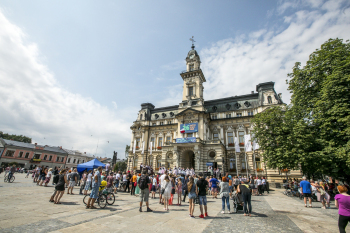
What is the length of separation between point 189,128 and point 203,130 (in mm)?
3007

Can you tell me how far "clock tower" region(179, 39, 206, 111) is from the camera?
125 feet

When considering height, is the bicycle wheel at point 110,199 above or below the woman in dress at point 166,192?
below

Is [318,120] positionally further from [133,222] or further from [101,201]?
[101,201]

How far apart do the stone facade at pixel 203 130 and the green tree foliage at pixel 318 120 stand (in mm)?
10235

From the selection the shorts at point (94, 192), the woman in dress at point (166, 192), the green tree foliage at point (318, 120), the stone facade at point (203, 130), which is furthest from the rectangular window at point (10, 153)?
the green tree foliage at point (318, 120)

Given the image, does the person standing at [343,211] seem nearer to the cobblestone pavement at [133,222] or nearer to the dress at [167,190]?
the cobblestone pavement at [133,222]

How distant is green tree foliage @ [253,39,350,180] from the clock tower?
64.3 ft

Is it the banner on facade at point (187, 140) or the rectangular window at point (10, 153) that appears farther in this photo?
the rectangular window at point (10, 153)

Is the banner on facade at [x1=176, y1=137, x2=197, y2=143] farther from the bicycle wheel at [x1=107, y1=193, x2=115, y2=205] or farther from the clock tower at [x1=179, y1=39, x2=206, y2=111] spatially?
the bicycle wheel at [x1=107, y1=193, x2=115, y2=205]

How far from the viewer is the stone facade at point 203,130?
32.1m

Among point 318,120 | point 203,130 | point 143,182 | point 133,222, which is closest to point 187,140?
point 203,130

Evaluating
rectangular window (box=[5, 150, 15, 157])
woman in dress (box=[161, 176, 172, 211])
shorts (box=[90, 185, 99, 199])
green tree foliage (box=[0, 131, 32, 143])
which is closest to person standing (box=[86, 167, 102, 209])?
shorts (box=[90, 185, 99, 199])

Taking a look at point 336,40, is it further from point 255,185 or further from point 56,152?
point 56,152

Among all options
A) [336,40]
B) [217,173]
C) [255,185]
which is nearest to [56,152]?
[217,173]
